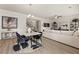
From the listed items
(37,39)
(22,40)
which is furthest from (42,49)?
(22,40)

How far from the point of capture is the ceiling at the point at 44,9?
7.30ft

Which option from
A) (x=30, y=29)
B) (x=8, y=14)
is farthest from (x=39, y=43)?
(x=8, y=14)

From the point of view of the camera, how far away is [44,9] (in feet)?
7.64

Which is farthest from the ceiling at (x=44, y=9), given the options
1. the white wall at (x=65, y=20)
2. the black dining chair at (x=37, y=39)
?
the black dining chair at (x=37, y=39)

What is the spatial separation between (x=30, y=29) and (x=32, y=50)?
554 mm

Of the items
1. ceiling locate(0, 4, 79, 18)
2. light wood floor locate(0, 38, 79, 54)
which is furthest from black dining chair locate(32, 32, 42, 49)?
ceiling locate(0, 4, 79, 18)

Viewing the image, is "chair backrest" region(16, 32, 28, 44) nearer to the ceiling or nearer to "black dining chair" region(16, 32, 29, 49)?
"black dining chair" region(16, 32, 29, 49)

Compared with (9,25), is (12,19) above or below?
above

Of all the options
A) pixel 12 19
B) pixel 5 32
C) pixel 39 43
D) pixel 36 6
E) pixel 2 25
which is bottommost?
pixel 39 43

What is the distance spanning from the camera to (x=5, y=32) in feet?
7.79

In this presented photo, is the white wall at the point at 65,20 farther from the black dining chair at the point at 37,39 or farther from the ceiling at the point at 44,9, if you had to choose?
the black dining chair at the point at 37,39

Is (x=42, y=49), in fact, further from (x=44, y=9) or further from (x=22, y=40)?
(x=44, y=9)
